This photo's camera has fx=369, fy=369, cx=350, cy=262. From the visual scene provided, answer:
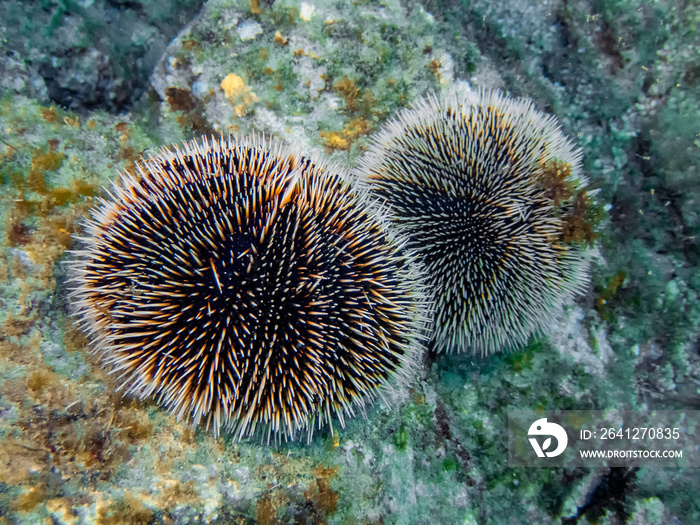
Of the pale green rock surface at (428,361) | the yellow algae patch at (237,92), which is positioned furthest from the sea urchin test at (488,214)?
the yellow algae patch at (237,92)

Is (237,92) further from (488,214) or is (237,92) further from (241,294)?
(488,214)

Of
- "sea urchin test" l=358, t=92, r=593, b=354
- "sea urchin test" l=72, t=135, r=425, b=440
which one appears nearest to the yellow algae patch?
"sea urchin test" l=72, t=135, r=425, b=440

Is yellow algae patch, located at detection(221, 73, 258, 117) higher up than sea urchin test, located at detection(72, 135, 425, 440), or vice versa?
yellow algae patch, located at detection(221, 73, 258, 117)

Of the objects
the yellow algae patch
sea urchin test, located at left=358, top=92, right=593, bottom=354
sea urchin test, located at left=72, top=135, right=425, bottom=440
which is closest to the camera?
sea urchin test, located at left=72, top=135, right=425, bottom=440

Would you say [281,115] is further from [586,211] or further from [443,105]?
[586,211]

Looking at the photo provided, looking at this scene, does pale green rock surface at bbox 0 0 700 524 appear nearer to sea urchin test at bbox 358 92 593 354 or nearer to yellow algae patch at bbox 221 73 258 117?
yellow algae patch at bbox 221 73 258 117

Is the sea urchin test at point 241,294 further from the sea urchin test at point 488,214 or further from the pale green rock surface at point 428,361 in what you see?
the sea urchin test at point 488,214
